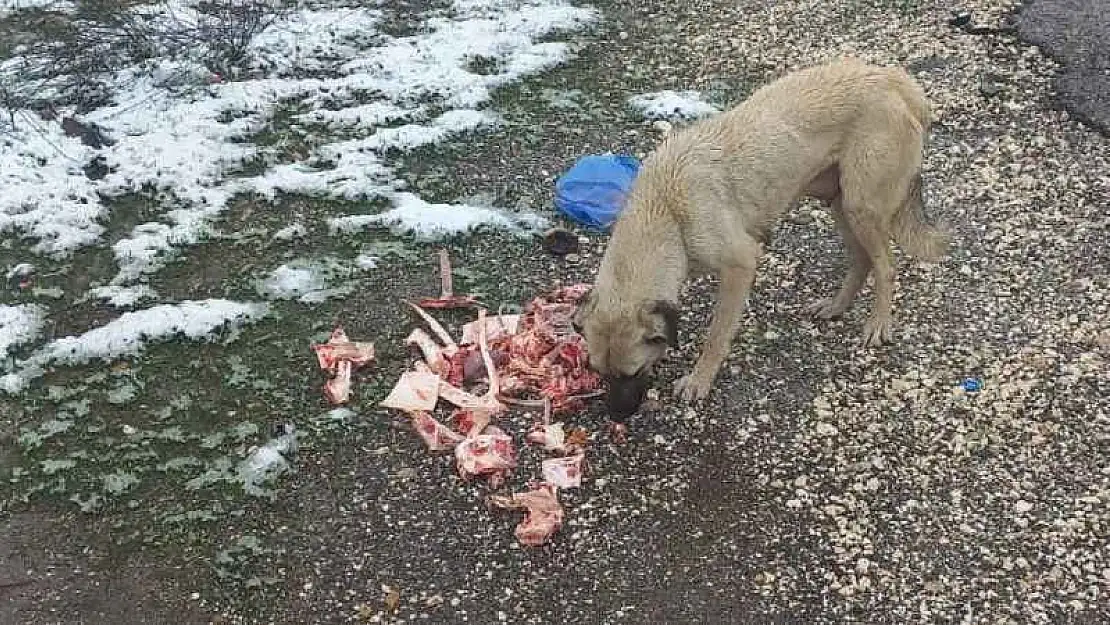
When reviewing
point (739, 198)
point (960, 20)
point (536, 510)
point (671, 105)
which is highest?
point (739, 198)

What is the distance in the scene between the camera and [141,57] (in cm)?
996

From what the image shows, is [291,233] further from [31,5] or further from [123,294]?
[31,5]

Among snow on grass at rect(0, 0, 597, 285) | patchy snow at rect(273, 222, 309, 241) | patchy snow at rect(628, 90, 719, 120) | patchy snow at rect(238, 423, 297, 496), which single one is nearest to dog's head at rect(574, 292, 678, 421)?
Answer: patchy snow at rect(238, 423, 297, 496)

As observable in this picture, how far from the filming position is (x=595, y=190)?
7836 millimetres

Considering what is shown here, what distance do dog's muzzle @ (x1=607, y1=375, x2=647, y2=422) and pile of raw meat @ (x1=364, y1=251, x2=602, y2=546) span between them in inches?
12.8

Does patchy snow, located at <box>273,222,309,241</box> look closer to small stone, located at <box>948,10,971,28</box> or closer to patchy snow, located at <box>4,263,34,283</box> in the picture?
patchy snow, located at <box>4,263,34,283</box>

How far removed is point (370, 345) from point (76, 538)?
2.08 meters

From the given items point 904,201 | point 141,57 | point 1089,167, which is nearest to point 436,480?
point 904,201

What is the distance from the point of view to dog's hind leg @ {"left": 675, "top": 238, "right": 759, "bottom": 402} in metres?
5.83

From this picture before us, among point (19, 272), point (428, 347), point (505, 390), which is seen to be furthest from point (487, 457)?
point (19, 272)

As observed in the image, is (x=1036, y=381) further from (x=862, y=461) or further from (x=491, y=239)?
(x=491, y=239)

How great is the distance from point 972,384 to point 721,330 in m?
1.61

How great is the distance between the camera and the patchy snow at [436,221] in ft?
25.1

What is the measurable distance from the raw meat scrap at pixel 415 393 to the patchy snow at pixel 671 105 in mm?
4094
